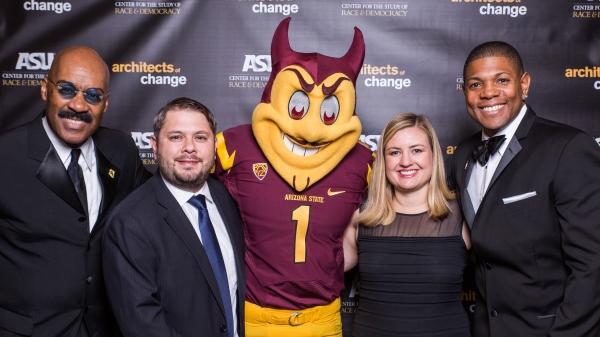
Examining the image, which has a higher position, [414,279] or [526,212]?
[526,212]

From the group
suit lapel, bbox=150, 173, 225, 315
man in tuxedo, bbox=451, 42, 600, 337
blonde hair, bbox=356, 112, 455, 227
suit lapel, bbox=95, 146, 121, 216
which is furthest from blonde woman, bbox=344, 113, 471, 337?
suit lapel, bbox=95, 146, 121, 216

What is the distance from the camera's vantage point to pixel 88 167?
236cm

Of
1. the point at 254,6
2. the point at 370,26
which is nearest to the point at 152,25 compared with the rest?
the point at 254,6

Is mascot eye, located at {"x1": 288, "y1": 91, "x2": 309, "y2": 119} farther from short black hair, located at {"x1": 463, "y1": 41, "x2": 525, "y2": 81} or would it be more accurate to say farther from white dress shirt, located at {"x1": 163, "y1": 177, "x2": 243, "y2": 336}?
short black hair, located at {"x1": 463, "y1": 41, "x2": 525, "y2": 81}

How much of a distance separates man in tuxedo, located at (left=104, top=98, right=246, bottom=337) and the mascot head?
0.28 metres

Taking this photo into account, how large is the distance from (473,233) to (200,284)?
44.9 inches

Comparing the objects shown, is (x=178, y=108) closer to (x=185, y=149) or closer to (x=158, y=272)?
(x=185, y=149)

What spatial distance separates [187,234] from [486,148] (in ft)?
4.33

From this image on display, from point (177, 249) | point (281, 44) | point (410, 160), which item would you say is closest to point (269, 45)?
point (281, 44)

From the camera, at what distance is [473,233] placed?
2299 mm

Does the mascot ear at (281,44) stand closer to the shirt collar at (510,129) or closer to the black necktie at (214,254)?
the black necktie at (214,254)

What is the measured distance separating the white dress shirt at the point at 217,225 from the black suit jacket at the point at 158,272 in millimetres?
69

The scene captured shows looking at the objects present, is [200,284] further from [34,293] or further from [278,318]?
[34,293]

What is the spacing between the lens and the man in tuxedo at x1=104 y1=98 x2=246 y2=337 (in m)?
2.02
